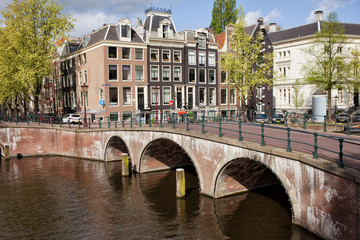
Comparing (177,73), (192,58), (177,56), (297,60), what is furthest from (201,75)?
(297,60)

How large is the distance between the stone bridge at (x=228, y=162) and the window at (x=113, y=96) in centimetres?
817

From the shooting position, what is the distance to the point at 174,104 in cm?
4219

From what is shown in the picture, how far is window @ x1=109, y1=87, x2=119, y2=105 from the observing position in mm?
38656

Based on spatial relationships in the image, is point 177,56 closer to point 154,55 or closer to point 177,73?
point 177,73

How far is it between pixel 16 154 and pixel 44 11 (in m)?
17.0

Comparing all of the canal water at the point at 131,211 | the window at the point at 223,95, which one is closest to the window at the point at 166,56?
the window at the point at 223,95

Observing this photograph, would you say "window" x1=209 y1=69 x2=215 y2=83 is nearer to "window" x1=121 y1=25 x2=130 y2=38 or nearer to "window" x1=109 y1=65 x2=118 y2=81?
"window" x1=121 y1=25 x2=130 y2=38

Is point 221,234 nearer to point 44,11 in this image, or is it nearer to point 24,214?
point 24,214

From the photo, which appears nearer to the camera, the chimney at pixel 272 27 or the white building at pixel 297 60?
the white building at pixel 297 60

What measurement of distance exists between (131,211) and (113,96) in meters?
23.8

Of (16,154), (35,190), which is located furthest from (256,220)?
(16,154)

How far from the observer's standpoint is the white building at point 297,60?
150 feet

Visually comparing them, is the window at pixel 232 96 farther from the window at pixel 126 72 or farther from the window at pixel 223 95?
the window at pixel 126 72

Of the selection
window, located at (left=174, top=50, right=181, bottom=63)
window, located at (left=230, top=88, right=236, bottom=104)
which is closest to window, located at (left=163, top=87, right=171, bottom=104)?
window, located at (left=174, top=50, right=181, bottom=63)
